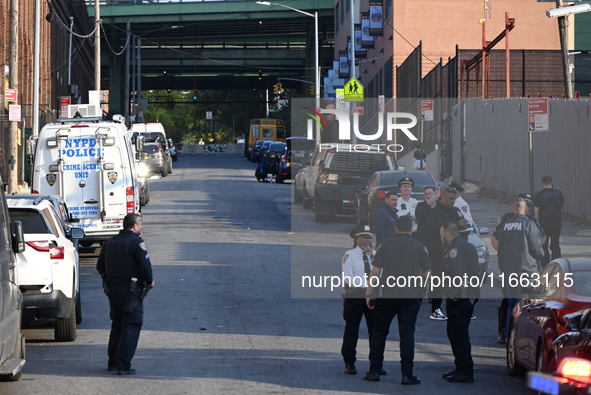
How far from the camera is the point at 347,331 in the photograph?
10711 mm

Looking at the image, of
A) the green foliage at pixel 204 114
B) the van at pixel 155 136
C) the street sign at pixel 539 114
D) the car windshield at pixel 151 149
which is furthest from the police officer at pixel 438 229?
the green foliage at pixel 204 114

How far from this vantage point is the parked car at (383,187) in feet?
75.4

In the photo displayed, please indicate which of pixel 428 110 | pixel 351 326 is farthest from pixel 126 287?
pixel 428 110

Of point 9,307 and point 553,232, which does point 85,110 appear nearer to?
point 553,232

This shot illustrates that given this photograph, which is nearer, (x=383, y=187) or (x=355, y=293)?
(x=355, y=293)

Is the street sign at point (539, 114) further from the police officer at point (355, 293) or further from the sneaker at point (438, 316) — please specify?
the police officer at point (355, 293)

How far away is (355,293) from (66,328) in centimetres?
409

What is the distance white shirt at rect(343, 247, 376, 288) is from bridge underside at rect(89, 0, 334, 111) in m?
71.2

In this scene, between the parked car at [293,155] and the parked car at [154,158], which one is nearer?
the parked car at [293,155]

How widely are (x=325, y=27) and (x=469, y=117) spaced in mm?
54920

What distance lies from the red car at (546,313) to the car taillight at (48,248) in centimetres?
548

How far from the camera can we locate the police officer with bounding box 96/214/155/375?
10805mm

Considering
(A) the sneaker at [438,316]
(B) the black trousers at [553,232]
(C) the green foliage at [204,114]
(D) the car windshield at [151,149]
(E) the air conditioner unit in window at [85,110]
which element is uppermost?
(C) the green foliage at [204,114]

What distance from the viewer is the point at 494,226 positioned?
26.0 m
